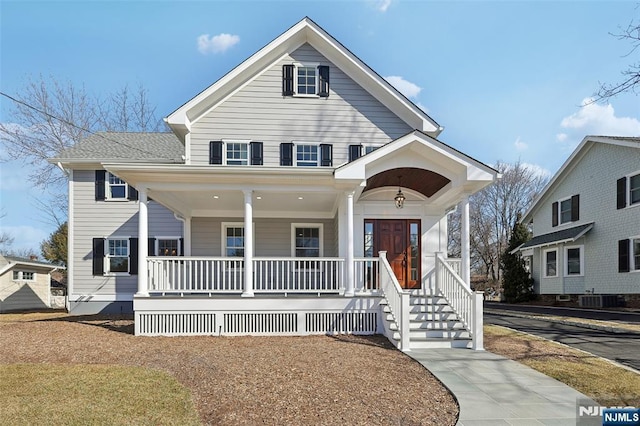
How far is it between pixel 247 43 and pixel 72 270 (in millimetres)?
10642

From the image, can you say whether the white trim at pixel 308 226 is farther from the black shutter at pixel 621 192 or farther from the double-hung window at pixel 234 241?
the black shutter at pixel 621 192

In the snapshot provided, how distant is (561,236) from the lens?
70.0 feet

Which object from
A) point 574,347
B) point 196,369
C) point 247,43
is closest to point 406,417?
point 196,369

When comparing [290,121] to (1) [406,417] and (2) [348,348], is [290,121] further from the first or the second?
(1) [406,417]

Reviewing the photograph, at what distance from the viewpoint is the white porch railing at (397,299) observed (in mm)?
8414

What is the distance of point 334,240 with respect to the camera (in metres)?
13.5

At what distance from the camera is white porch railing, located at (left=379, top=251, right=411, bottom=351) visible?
8.41 meters

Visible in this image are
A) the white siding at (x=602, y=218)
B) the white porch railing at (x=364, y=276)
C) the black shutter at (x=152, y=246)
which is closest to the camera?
the white porch railing at (x=364, y=276)

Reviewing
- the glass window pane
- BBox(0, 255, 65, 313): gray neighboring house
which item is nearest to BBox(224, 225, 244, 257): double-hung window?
BBox(0, 255, 65, 313): gray neighboring house

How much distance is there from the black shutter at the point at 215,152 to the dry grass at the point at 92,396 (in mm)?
7156

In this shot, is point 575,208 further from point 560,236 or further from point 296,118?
point 296,118

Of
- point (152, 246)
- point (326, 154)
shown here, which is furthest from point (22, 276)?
point (326, 154)

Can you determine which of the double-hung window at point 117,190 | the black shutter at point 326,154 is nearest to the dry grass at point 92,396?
the black shutter at point 326,154

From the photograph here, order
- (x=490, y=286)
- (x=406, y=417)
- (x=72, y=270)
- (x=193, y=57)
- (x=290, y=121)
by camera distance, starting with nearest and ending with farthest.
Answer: (x=406, y=417), (x=290, y=121), (x=72, y=270), (x=193, y=57), (x=490, y=286)
